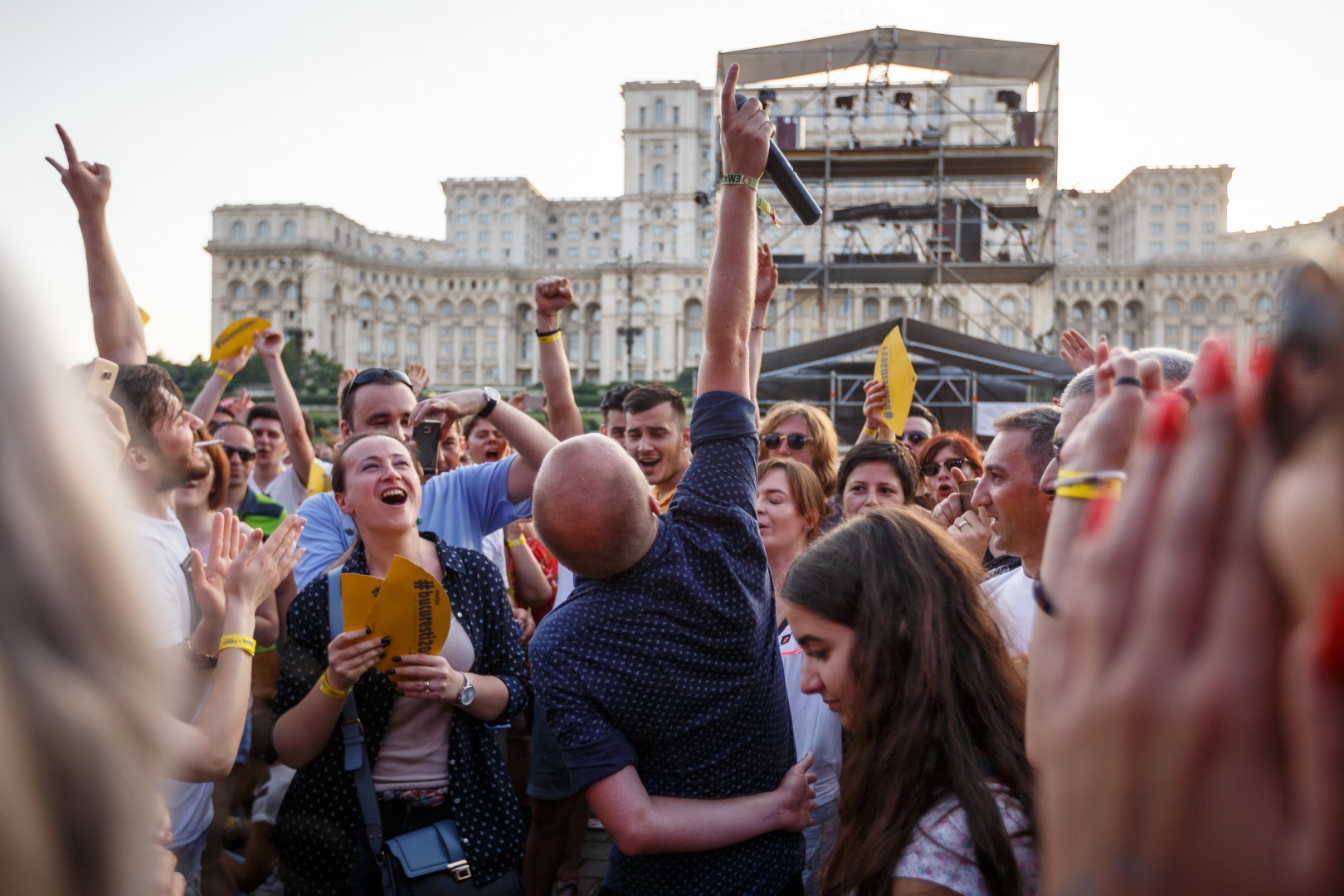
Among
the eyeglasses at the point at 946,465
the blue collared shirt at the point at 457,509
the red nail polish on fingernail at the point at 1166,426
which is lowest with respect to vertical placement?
the blue collared shirt at the point at 457,509

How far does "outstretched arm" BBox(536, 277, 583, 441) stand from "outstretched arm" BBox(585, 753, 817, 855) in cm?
204

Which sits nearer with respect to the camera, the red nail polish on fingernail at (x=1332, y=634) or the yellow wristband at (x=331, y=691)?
the red nail polish on fingernail at (x=1332, y=634)

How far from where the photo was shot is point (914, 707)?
A: 1.79 m

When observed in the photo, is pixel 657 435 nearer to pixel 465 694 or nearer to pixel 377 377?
pixel 377 377

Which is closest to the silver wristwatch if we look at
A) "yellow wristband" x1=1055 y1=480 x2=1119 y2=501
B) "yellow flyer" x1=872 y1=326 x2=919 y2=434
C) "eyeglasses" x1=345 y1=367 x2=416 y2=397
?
"eyeglasses" x1=345 y1=367 x2=416 y2=397

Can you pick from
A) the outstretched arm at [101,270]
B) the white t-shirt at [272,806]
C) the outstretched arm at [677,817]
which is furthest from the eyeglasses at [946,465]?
the outstretched arm at [101,270]

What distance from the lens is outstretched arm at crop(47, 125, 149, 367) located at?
3270 mm

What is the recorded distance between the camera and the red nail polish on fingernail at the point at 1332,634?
0.52m

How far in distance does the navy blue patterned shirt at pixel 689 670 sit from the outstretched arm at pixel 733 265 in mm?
63

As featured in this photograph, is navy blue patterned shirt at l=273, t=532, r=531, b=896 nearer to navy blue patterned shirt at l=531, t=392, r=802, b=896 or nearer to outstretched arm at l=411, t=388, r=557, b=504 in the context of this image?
navy blue patterned shirt at l=531, t=392, r=802, b=896

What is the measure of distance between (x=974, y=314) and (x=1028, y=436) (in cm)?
6690

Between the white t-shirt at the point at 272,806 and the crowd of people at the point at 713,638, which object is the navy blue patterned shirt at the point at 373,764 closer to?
the crowd of people at the point at 713,638

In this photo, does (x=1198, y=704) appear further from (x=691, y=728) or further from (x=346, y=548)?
(x=346, y=548)

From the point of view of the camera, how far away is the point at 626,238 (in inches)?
3191
